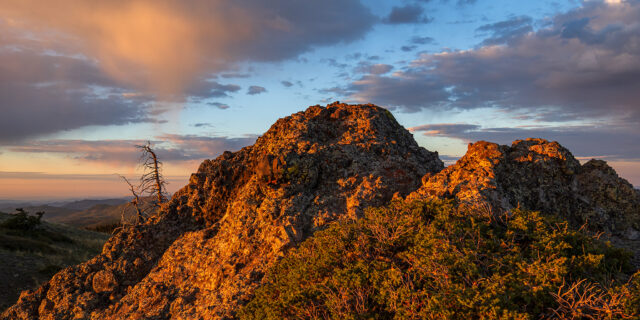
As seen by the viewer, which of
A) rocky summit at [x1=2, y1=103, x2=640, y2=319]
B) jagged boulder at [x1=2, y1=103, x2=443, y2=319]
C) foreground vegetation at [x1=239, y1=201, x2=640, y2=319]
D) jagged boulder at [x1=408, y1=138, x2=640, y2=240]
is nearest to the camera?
foreground vegetation at [x1=239, y1=201, x2=640, y2=319]

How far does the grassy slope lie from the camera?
58.1 feet

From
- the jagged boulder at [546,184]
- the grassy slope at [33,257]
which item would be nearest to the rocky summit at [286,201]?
the jagged boulder at [546,184]

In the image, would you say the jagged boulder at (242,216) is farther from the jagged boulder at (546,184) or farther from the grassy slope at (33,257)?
the grassy slope at (33,257)

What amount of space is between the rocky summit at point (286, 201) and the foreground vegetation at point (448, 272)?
93 centimetres

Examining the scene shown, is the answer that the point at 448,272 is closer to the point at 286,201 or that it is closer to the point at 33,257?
the point at 286,201

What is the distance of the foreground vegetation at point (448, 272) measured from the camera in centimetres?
441

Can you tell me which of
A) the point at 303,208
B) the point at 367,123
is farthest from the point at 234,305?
the point at 367,123

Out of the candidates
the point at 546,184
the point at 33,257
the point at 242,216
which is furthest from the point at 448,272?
the point at 33,257

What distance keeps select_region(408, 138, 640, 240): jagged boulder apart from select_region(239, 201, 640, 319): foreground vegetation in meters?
1.16

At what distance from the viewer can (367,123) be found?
400 inches

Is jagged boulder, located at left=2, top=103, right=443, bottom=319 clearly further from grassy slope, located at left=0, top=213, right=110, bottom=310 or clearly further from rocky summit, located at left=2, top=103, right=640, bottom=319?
grassy slope, located at left=0, top=213, right=110, bottom=310

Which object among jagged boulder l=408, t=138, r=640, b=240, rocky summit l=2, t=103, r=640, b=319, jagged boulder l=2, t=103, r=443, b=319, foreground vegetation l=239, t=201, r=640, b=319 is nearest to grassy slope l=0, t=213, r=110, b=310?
jagged boulder l=2, t=103, r=443, b=319

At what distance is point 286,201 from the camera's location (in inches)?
335

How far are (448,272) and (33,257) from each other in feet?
86.9
